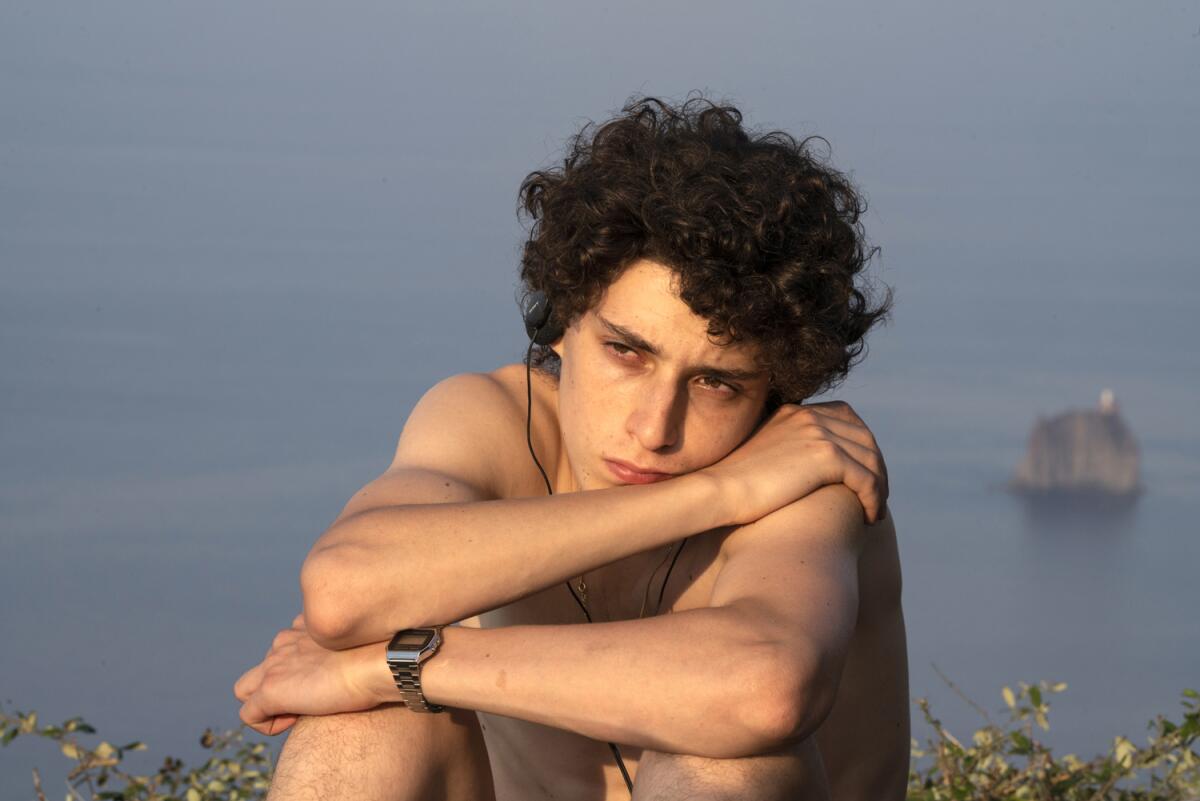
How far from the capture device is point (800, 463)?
2.67 meters

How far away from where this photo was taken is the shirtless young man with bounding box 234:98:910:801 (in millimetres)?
2326

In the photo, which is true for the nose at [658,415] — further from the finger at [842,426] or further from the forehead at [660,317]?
the finger at [842,426]

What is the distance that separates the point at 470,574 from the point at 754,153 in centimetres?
103

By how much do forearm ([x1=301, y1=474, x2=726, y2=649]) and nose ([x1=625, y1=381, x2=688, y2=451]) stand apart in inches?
6.8

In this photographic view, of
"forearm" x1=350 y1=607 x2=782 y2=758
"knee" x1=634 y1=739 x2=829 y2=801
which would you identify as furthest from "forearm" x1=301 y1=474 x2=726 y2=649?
"knee" x1=634 y1=739 x2=829 y2=801

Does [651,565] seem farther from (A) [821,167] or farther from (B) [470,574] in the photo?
(A) [821,167]

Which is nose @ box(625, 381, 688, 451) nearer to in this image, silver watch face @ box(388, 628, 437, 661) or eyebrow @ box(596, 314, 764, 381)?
eyebrow @ box(596, 314, 764, 381)

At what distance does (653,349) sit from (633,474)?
0.77 ft

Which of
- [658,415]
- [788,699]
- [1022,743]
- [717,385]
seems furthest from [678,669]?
[1022,743]

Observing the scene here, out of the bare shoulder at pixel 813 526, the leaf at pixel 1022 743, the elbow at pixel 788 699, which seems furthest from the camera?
the leaf at pixel 1022 743

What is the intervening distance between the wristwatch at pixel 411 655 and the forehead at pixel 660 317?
62cm

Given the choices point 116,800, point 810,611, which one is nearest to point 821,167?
point 810,611

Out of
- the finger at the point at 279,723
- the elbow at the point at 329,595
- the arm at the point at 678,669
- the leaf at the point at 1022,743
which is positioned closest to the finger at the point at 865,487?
the arm at the point at 678,669

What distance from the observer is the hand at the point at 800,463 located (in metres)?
2.63
